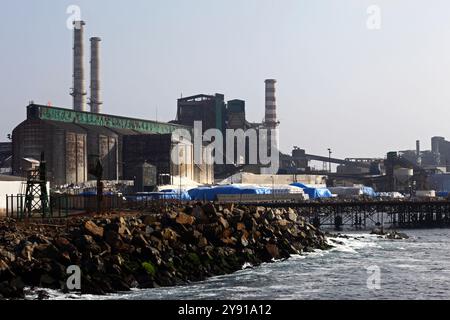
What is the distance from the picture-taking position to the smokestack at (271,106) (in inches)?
7082

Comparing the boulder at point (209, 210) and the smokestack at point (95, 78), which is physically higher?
the smokestack at point (95, 78)

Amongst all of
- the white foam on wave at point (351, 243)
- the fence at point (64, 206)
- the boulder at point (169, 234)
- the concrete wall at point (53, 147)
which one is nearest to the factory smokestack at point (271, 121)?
the concrete wall at point (53, 147)

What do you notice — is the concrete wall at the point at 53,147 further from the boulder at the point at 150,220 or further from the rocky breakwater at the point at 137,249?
the boulder at the point at 150,220

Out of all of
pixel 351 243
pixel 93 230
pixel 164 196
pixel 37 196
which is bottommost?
pixel 351 243

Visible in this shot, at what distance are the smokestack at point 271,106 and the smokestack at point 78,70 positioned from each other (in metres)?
48.6

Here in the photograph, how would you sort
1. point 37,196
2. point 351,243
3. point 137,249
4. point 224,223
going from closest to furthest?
1. point 137,249
2. point 224,223
3. point 37,196
4. point 351,243

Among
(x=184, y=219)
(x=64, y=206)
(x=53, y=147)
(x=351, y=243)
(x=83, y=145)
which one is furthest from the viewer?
(x=83, y=145)

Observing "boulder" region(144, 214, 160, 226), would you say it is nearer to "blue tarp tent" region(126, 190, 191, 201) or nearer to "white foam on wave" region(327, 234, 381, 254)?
"white foam on wave" region(327, 234, 381, 254)

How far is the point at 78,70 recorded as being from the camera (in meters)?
150

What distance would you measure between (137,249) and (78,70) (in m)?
115

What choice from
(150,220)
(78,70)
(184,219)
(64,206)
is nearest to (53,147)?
(78,70)

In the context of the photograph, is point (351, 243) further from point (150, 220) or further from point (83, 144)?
point (83, 144)
